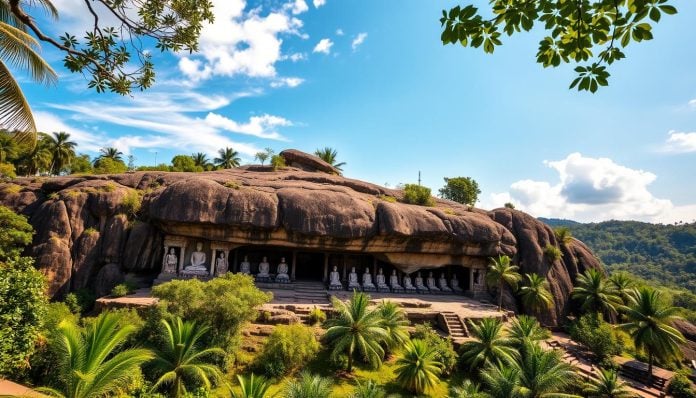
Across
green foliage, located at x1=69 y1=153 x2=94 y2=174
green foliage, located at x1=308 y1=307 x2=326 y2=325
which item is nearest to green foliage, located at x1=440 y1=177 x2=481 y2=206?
green foliage, located at x1=308 y1=307 x2=326 y2=325

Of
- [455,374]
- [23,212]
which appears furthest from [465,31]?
[23,212]

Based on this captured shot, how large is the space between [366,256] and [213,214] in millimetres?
12151

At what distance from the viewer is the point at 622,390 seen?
14.6m

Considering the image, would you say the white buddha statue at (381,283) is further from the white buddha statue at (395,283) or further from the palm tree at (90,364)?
the palm tree at (90,364)

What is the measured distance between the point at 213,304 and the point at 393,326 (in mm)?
7849

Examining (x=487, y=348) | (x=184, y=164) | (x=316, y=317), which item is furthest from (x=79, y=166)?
(x=487, y=348)

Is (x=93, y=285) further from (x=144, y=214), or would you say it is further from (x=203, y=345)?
(x=203, y=345)

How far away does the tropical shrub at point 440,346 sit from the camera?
1522 centimetres

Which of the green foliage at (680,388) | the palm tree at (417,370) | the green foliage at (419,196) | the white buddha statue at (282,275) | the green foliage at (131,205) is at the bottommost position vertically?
the green foliage at (680,388)

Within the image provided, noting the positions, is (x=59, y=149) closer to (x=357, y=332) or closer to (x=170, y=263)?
(x=170, y=263)

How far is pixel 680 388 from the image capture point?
16.6 metres

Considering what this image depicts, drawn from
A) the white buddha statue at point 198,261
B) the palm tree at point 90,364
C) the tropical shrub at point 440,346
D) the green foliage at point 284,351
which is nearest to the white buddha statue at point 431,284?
the tropical shrub at point 440,346

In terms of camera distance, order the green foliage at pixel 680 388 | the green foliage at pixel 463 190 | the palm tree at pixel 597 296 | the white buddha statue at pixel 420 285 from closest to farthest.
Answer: the green foliage at pixel 680 388 < the palm tree at pixel 597 296 < the white buddha statue at pixel 420 285 < the green foliage at pixel 463 190

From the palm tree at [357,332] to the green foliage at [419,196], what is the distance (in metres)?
15.1
